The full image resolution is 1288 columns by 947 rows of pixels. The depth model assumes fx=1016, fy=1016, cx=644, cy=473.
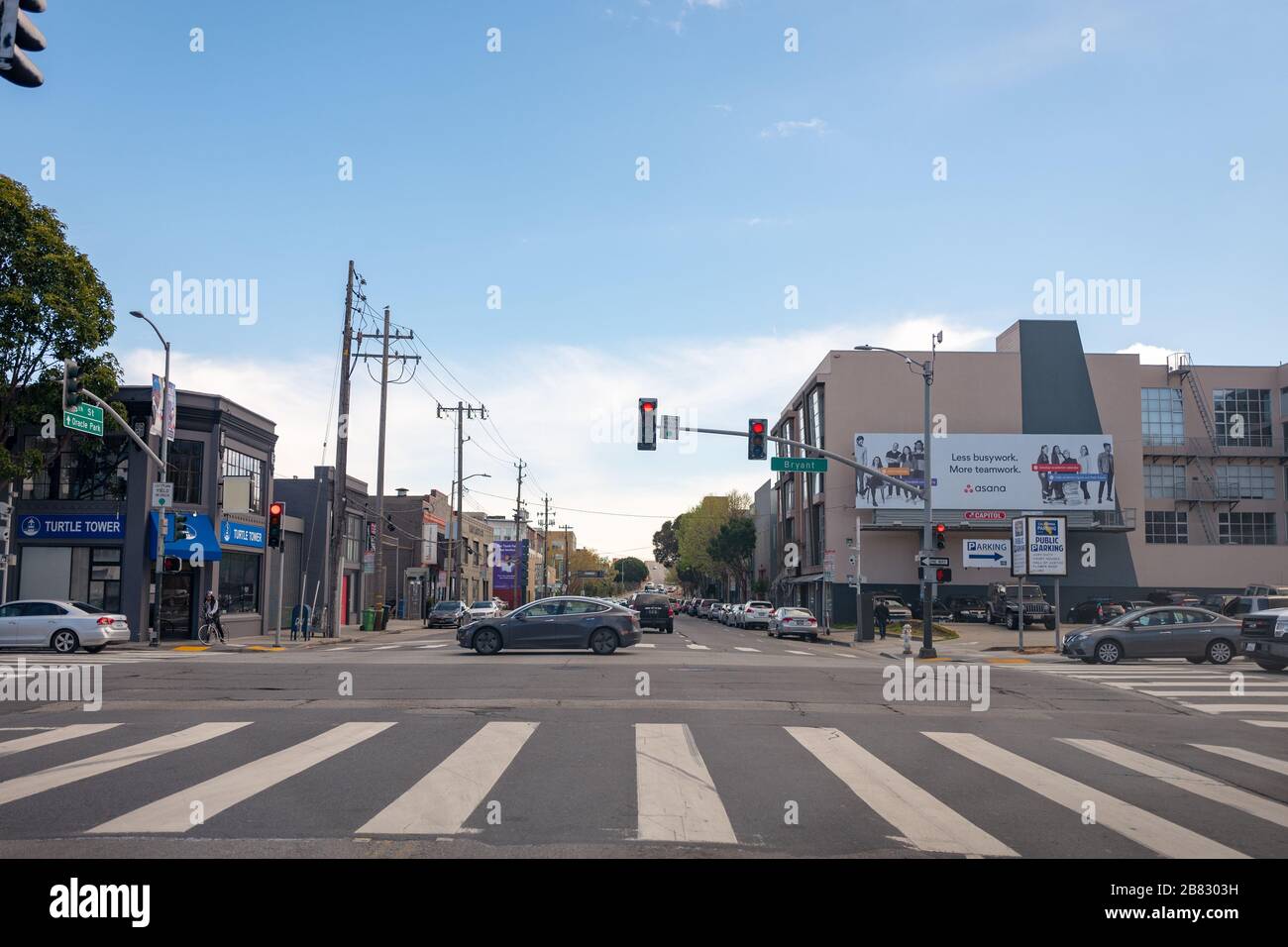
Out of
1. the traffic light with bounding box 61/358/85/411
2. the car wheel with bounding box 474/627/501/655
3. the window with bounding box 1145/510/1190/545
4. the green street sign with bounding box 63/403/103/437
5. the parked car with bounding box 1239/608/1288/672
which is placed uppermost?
the traffic light with bounding box 61/358/85/411

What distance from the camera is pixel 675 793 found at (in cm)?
866

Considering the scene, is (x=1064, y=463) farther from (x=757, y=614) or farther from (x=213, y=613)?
(x=213, y=613)

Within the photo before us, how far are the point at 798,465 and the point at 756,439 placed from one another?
5.47 meters

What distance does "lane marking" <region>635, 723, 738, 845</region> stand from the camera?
7418 millimetres

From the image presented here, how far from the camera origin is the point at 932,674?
2078 cm

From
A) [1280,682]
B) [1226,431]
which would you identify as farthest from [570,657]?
[1226,431]

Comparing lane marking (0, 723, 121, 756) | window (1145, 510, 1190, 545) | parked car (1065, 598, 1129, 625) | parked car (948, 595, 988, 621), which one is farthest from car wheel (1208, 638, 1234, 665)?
window (1145, 510, 1190, 545)

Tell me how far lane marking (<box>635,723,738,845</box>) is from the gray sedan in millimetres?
16344

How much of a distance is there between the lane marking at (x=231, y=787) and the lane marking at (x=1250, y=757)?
9.75 m

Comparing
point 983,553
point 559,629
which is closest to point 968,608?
point 983,553

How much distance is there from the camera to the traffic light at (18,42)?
711 cm

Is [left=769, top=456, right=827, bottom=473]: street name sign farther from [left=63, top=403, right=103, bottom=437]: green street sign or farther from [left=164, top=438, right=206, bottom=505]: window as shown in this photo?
[left=164, top=438, right=206, bottom=505]: window

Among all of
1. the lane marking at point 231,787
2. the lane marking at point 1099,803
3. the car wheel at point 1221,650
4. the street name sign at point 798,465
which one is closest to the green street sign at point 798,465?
the street name sign at point 798,465

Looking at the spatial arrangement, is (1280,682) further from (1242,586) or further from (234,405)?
(1242,586)
